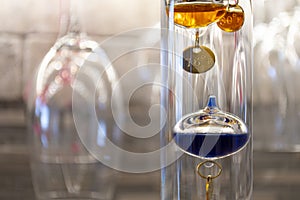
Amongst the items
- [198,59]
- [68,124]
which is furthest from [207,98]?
[68,124]

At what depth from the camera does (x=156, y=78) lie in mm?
1400

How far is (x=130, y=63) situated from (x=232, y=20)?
954mm

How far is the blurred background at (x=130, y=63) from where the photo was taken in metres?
1.42

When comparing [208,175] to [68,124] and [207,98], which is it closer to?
[207,98]

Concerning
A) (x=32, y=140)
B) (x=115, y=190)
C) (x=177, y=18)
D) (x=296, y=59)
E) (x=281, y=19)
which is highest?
(x=177, y=18)

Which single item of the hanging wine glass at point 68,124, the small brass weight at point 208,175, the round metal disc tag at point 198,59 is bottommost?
the hanging wine glass at point 68,124

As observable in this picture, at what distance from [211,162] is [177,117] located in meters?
0.05

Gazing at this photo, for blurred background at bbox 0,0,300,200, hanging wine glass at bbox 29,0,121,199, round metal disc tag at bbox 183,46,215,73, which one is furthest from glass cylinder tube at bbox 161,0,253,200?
blurred background at bbox 0,0,300,200

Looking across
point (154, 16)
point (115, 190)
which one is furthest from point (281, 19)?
point (115, 190)

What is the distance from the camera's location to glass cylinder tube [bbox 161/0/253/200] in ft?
1.82

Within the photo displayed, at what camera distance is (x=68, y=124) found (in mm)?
1400

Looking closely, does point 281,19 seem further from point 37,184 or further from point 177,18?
point 177,18

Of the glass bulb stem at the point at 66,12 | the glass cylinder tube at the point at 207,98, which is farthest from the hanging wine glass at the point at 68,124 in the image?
the glass cylinder tube at the point at 207,98

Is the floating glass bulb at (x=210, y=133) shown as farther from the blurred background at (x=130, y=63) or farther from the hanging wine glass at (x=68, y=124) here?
the blurred background at (x=130, y=63)
